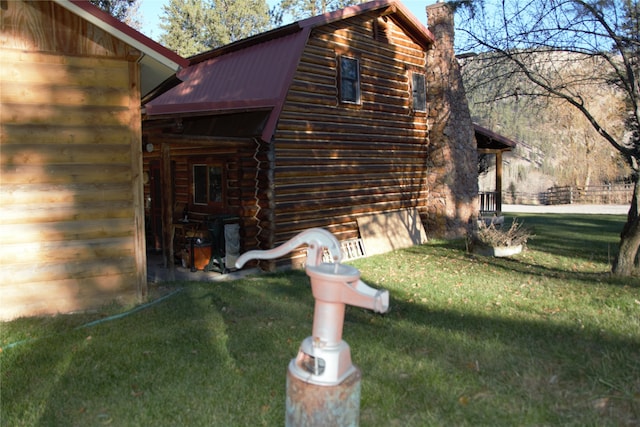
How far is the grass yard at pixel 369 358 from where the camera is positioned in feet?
14.4

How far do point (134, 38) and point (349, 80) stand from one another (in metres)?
6.94

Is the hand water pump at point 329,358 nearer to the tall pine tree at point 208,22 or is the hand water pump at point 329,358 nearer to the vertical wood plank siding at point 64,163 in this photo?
the vertical wood plank siding at point 64,163

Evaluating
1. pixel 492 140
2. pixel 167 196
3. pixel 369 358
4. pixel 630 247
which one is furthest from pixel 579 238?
pixel 369 358

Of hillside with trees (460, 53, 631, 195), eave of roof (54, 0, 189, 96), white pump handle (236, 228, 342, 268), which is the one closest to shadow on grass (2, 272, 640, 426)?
white pump handle (236, 228, 342, 268)

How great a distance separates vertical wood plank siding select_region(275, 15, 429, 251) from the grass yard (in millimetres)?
3383

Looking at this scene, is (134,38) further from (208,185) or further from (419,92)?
(419,92)

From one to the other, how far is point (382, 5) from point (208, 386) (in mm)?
11455

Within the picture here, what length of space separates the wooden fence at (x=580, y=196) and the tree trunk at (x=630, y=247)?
33.4 meters

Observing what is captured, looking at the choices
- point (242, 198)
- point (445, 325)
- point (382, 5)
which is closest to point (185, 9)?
point (382, 5)

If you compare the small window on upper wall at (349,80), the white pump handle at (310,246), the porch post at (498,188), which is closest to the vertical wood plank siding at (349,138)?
the small window on upper wall at (349,80)

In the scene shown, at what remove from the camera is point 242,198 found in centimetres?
1136

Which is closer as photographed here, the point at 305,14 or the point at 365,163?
the point at 365,163

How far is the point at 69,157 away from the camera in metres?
7.30

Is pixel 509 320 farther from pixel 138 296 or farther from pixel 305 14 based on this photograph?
pixel 305 14
